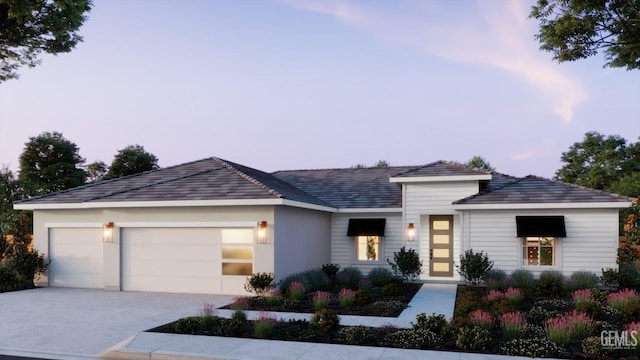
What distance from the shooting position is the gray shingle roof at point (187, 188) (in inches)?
600

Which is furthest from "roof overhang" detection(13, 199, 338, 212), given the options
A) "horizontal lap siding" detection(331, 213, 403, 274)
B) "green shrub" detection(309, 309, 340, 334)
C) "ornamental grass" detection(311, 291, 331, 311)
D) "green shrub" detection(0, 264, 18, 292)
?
"green shrub" detection(309, 309, 340, 334)

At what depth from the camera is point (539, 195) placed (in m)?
17.2

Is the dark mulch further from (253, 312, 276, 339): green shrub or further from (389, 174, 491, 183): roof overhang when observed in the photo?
(389, 174, 491, 183): roof overhang

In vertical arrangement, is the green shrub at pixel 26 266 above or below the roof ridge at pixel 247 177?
below

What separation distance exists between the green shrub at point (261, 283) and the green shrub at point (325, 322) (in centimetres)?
464

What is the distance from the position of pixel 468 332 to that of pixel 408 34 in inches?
526

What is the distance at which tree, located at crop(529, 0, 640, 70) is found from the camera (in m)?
16.4

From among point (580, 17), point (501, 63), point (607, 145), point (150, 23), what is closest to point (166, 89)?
point (150, 23)

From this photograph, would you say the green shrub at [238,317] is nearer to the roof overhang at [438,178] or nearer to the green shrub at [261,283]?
the green shrub at [261,283]

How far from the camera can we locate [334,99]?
24516 millimetres

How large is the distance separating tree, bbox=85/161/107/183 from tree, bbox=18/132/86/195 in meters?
4.26

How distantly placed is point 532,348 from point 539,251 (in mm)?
Answer: 10102

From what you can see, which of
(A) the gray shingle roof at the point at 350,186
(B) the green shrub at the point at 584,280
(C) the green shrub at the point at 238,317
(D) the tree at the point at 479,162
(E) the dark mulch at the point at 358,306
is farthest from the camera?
(D) the tree at the point at 479,162

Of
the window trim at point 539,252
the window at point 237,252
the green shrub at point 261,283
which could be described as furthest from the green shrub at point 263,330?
the window trim at point 539,252
